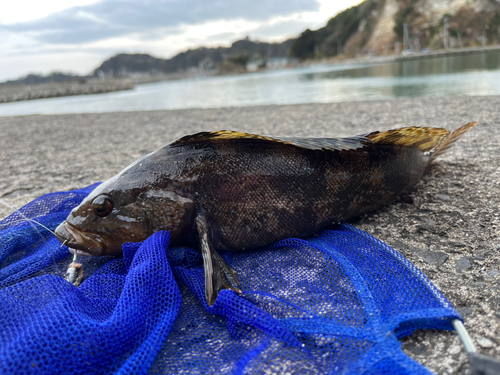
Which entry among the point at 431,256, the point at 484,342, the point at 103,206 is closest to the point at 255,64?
the point at 103,206

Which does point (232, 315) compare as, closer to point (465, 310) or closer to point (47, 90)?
point (465, 310)

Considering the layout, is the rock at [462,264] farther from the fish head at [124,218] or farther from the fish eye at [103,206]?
the fish eye at [103,206]

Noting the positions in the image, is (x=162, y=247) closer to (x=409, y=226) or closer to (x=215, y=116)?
(x=409, y=226)

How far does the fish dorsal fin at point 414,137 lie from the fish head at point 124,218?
1.53 meters

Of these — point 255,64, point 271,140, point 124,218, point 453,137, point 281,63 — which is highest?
point 281,63

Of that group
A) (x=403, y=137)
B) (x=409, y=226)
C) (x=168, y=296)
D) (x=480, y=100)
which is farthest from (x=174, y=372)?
(x=480, y=100)

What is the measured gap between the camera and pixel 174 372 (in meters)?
1.33

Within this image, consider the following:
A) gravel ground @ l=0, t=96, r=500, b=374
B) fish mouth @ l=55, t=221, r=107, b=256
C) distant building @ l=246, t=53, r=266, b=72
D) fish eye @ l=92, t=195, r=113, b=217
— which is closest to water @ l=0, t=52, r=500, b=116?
gravel ground @ l=0, t=96, r=500, b=374

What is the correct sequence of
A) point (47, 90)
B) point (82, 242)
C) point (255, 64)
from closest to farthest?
point (82, 242) < point (47, 90) < point (255, 64)

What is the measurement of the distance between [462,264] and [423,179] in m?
1.40

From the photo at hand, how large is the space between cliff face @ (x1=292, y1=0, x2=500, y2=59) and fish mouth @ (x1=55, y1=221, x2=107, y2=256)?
298 feet

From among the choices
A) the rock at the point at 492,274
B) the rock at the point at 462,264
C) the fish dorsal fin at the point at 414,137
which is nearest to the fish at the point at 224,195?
the fish dorsal fin at the point at 414,137

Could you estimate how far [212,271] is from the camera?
67.4 inches

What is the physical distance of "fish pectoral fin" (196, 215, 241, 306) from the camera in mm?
1648
